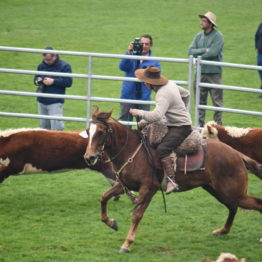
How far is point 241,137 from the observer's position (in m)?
11.0

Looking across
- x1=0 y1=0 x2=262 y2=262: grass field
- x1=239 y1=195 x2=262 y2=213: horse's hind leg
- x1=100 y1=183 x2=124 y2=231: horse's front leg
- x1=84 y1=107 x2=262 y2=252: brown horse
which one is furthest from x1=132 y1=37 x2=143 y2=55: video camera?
x1=239 y1=195 x2=262 y2=213: horse's hind leg

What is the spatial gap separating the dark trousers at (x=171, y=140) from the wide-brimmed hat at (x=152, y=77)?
2.03 ft

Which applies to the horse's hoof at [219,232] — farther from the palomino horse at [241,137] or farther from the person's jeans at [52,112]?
the person's jeans at [52,112]

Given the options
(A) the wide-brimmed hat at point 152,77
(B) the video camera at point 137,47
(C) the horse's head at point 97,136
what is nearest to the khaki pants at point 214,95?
(B) the video camera at point 137,47

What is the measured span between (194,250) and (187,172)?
95 centimetres

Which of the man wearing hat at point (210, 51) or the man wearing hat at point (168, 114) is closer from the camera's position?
the man wearing hat at point (168, 114)

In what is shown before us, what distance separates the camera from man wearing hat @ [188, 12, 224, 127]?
14.2 metres

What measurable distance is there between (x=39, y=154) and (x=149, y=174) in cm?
212

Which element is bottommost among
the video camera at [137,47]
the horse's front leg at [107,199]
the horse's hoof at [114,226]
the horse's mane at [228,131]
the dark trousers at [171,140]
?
the horse's hoof at [114,226]

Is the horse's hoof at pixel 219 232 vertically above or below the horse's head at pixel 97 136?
below

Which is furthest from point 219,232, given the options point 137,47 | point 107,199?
point 137,47

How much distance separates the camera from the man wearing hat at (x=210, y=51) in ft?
46.4

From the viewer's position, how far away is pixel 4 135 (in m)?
10.7

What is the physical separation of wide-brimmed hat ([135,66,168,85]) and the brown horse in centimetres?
63
